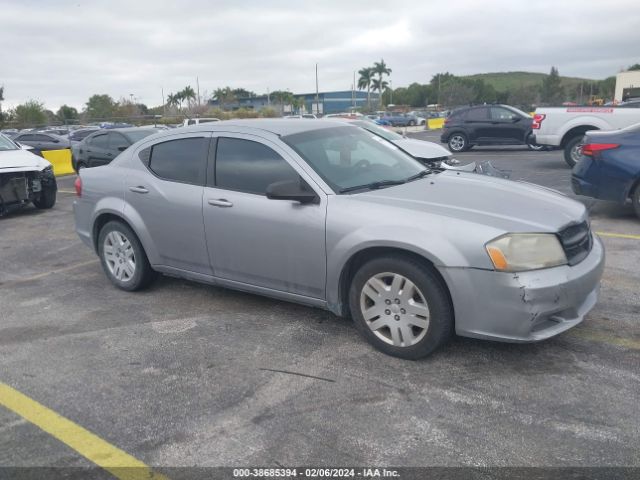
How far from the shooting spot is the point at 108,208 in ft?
17.7

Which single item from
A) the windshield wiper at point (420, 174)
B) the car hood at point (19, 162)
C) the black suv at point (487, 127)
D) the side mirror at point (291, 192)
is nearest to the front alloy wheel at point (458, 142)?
the black suv at point (487, 127)

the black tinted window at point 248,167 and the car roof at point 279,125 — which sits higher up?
the car roof at point 279,125

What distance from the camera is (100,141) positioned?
14.5m

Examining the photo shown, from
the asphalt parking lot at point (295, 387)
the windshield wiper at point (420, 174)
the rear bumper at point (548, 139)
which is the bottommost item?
the asphalt parking lot at point (295, 387)

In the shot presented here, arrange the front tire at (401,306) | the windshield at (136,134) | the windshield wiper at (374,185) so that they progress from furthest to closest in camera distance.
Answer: the windshield at (136,134), the windshield wiper at (374,185), the front tire at (401,306)

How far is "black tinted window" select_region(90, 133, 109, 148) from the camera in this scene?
14278 millimetres

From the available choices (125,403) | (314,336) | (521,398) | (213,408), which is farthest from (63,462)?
(521,398)

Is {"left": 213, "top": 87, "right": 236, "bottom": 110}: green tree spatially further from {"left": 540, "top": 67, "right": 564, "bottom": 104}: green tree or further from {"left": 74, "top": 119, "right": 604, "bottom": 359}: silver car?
{"left": 74, "top": 119, "right": 604, "bottom": 359}: silver car

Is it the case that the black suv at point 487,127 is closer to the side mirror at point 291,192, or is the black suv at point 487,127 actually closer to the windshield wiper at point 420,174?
the windshield wiper at point 420,174

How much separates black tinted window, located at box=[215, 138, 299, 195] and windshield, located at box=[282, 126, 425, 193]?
0.18 metres

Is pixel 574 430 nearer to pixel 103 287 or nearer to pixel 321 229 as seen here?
pixel 321 229

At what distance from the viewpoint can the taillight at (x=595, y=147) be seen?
759 centimetres

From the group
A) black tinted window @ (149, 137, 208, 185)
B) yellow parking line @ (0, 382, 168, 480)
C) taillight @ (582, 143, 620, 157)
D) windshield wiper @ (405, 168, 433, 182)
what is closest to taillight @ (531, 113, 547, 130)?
taillight @ (582, 143, 620, 157)

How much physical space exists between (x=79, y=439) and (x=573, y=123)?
42.7 ft
